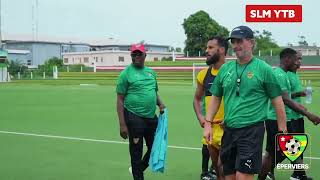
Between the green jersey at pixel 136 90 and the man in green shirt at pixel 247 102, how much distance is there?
2.08 meters

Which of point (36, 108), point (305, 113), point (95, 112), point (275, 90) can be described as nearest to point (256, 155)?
point (275, 90)

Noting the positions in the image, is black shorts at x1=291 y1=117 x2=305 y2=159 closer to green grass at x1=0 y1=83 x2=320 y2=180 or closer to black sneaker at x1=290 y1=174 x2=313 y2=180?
black sneaker at x1=290 y1=174 x2=313 y2=180

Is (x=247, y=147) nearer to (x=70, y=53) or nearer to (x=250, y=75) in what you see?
(x=250, y=75)

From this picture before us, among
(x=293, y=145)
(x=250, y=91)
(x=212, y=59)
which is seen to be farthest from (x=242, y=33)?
(x=293, y=145)

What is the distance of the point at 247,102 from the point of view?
4.98 m

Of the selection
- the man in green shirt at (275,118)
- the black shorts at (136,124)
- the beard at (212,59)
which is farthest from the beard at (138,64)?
the man in green shirt at (275,118)

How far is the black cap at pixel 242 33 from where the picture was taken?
498 cm

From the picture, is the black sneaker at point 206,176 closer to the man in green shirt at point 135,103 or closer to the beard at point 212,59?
the man in green shirt at point 135,103

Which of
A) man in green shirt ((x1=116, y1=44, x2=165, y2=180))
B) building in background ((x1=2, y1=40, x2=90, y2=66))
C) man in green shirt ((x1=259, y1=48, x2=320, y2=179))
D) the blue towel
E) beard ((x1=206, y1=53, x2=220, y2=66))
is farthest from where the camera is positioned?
building in background ((x1=2, y1=40, x2=90, y2=66))

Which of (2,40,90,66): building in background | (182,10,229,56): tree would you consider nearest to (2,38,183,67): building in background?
(2,40,90,66): building in background

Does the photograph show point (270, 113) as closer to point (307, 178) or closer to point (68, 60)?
point (307, 178)

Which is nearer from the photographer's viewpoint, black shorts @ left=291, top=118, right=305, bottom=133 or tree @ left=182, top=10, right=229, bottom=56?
black shorts @ left=291, top=118, right=305, bottom=133

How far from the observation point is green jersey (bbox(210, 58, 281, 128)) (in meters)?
4.93

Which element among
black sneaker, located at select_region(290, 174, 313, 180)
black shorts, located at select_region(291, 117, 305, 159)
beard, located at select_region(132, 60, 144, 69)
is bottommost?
black sneaker, located at select_region(290, 174, 313, 180)
